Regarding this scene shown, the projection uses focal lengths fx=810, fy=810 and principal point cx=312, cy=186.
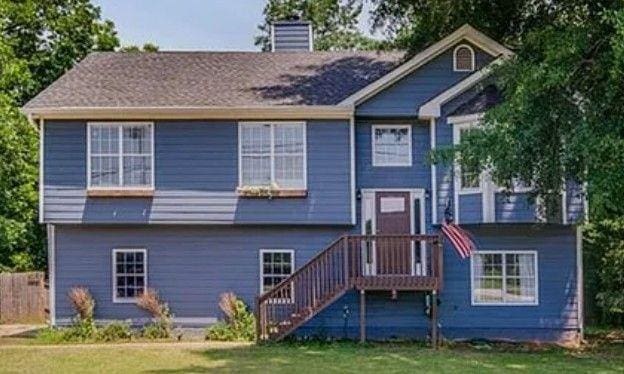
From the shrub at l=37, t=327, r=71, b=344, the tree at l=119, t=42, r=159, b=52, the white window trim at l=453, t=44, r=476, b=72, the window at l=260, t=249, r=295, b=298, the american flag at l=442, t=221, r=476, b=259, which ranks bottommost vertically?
the shrub at l=37, t=327, r=71, b=344

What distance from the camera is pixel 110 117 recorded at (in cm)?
1848

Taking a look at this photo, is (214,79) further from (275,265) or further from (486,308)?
(486,308)

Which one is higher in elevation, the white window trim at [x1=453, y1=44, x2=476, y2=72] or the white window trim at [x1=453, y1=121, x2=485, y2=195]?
the white window trim at [x1=453, y1=44, x2=476, y2=72]

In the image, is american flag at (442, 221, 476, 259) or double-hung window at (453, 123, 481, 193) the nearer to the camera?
american flag at (442, 221, 476, 259)

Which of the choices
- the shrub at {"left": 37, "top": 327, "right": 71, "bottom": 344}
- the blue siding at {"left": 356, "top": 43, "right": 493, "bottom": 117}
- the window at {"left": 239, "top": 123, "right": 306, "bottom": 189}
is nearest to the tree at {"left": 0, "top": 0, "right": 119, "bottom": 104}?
the shrub at {"left": 37, "top": 327, "right": 71, "bottom": 344}

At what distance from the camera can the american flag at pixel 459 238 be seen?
1625 centimetres

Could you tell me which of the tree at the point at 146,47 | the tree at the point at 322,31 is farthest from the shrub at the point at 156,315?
the tree at the point at 146,47

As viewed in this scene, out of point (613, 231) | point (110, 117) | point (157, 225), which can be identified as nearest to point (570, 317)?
point (613, 231)

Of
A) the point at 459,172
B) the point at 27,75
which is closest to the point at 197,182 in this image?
the point at 459,172

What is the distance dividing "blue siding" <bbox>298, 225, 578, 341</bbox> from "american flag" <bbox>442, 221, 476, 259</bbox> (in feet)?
2.72

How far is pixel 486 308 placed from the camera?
18.5 metres

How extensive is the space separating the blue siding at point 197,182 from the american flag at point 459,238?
2.34 metres

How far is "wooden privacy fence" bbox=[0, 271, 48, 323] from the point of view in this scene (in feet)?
75.5

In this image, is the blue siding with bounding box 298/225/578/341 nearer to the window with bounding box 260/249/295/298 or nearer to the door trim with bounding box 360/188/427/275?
the door trim with bounding box 360/188/427/275
